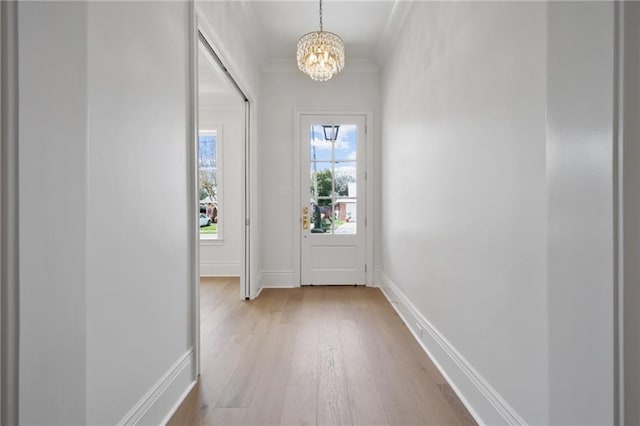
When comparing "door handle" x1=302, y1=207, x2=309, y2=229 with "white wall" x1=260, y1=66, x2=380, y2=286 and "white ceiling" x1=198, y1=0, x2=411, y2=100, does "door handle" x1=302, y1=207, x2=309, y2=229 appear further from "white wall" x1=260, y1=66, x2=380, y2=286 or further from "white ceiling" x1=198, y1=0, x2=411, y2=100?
"white ceiling" x1=198, y1=0, x2=411, y2=100

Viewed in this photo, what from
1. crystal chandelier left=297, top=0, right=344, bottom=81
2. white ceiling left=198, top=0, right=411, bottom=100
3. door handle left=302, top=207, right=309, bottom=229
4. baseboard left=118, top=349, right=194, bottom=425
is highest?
white ceiling left=198, top=0, right=411, bottom=100

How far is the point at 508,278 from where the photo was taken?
1482 mm

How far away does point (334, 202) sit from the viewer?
4.50 m

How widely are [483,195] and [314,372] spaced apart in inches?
56.8

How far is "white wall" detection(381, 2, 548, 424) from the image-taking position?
131 cm

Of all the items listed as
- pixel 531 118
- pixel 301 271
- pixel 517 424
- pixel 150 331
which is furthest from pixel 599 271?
pixel 301 271

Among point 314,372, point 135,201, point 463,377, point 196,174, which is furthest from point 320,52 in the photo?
point 463,377

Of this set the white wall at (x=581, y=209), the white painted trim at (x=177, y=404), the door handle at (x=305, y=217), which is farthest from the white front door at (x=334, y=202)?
the white wall at (x=581, y=209)

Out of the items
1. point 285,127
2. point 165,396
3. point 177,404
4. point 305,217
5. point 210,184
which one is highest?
point 285,127

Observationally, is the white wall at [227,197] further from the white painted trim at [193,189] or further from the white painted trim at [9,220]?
the white painted trim at [9,220]

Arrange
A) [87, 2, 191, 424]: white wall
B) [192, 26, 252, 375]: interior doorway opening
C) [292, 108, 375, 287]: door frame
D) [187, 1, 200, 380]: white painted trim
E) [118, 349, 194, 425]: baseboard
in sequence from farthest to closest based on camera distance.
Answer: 1. [192, 26, 252, 375]: interior doorway opening
2. [292, 108, 375, 287]: door frame
3. [187, 1, 200, 380]: white painted trim
4. [118, 349, 194, 425]: baseboard
5. [87, 2, 191, 424]: white wall
